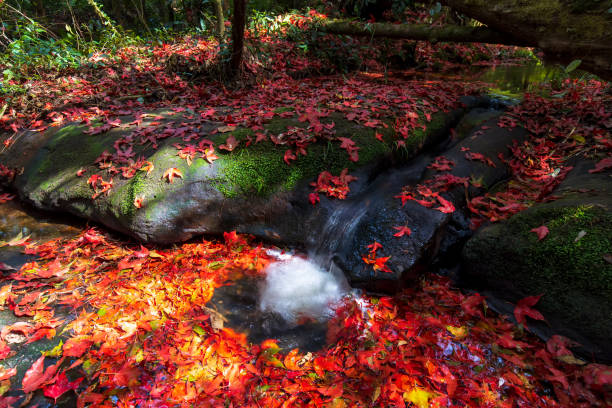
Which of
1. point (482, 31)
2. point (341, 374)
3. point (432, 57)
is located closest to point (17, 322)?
point (341, 374)

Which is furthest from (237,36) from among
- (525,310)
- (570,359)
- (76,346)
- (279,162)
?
(570,359)

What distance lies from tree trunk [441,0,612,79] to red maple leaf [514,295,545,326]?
313 cm

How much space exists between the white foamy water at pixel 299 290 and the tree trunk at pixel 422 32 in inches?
189

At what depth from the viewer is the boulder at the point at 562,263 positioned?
2289mm

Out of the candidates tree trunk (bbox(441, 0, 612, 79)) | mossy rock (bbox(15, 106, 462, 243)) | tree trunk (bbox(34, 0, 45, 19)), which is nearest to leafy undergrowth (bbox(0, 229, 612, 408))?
mossy rock (bbox(15, 106, 462, 243))

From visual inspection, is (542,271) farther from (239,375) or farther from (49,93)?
(49,93)

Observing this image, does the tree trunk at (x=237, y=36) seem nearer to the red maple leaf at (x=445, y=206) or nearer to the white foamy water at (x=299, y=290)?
the white foamy water at (x=299, y=290)

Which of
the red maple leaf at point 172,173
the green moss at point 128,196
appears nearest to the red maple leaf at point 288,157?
the red maple leaf at point 172,173

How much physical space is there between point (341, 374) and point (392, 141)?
3203mm

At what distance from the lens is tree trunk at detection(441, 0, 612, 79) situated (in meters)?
3.43

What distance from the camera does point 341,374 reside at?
2299 millimetres

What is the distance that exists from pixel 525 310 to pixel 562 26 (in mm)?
3769

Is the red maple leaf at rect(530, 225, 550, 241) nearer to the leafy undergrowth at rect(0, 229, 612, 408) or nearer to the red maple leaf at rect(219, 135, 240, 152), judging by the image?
the leafy undergrowth at rect(0, 229, 612, 408)

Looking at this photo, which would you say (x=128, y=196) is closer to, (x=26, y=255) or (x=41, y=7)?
(x=26, y=255)
